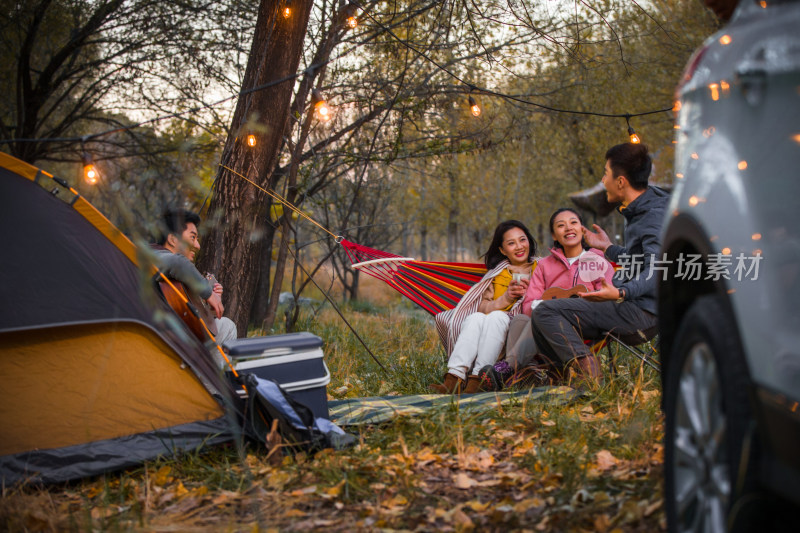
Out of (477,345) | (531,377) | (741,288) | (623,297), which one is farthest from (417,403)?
(741,288)

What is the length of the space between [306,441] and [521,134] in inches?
→ 200

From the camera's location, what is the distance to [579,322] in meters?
3.46

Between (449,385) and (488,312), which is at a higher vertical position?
(488,312)

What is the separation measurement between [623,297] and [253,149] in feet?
7.80

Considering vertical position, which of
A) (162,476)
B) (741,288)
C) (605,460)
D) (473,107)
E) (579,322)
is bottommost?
(162,476)

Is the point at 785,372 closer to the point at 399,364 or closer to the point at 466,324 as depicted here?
the point at 466,324

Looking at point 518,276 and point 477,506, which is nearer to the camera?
point 477,506

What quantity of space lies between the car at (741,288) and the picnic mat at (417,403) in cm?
156

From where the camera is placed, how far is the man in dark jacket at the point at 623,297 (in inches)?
133

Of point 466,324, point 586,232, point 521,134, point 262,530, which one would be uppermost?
point 521,134

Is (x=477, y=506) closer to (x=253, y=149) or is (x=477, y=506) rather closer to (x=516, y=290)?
(x=516, y=290)

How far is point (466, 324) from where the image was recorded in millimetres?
3879

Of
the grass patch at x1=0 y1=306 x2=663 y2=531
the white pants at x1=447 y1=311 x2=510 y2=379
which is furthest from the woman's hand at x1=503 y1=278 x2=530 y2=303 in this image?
the grass patch at x1=0 y1=306 x2=663 y2=531

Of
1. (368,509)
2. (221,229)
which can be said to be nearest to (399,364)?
(221,229)
